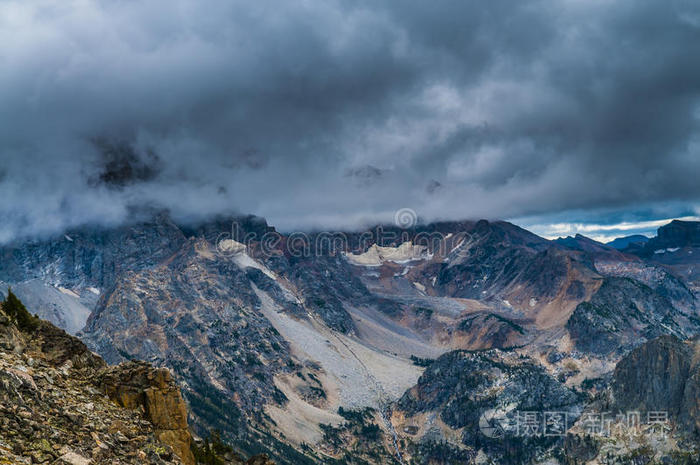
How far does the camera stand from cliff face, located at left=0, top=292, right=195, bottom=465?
43.8 m

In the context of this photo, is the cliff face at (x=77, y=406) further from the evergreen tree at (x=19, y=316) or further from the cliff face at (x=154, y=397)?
the evergreen tree at (x=19, y=316)

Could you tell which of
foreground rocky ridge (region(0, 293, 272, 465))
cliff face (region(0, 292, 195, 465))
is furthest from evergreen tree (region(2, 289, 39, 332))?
cliff face (region(0, 292, 195, 465))

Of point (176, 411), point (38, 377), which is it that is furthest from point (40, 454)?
point (176, 411)

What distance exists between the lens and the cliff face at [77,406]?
144ft

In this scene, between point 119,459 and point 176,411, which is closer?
point 119,459

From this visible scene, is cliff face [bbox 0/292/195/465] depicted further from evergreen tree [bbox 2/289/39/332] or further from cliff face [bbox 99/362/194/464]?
evergreen tree [bbox 2/289/39/332]

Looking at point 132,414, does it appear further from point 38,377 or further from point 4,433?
point 4,433

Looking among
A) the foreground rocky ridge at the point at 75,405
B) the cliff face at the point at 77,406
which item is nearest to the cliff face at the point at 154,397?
the cliff face at the point at 77,406

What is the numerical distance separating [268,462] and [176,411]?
1730 inches

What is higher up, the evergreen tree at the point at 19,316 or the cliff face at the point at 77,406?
the evergreen tree at the point at 19,316

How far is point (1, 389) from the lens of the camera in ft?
149

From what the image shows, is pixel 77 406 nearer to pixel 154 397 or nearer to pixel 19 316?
pixel 154 397

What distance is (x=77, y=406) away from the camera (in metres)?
51.8

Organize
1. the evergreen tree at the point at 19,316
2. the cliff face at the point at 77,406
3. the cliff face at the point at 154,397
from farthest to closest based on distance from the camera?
1. the evergreen tree at the point at 19,316
2. the cliff face at the point at 154,397
3. the cliff face at the point at 77,406
